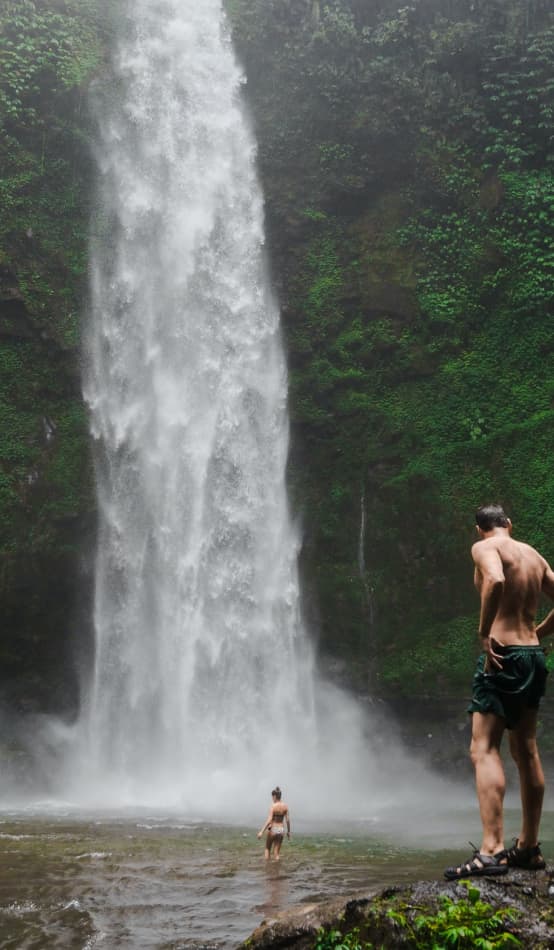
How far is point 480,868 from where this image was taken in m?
3.85

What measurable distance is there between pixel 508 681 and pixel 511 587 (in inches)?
17.8

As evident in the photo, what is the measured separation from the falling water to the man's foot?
1093 cm

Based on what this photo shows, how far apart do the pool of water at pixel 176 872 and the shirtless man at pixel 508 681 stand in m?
2.26

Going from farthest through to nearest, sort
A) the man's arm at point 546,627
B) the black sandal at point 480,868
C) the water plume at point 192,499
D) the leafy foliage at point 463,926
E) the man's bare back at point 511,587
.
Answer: the water plume at point 192,499, the man's arm at point 546,627, the man's bare back at point 511,587, the black sandal at point 480,868, the leafy foliage at point 463,926

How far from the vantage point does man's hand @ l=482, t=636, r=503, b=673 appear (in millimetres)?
4148

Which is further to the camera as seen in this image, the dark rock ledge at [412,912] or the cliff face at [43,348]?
the cliff face at [43,348]

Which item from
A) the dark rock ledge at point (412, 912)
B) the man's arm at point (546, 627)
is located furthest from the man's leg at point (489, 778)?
the man's arm at point (546, 627)

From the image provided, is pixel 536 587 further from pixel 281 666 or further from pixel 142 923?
pixel 281 666

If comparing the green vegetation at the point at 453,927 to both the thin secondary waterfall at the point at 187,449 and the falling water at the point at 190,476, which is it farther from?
the thin secondary waterfall at the point at 187,449

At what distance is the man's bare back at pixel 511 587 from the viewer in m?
4.21

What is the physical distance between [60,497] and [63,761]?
17.1 ft

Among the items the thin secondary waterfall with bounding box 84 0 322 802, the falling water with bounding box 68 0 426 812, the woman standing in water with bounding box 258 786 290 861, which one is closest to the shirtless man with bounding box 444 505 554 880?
the woman standing in water with bounding box 258 786 290 861

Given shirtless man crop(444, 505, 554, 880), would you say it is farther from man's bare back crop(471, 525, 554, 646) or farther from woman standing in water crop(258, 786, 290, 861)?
woman standing in water crop(258, 786, 290, 861)

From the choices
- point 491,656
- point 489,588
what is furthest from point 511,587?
point 491,656
